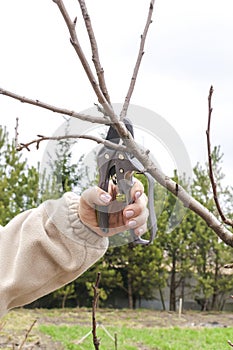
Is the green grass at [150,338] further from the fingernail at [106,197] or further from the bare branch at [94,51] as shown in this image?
the bare branch at [94,51]

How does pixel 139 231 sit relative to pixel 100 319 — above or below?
below

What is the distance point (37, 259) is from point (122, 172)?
24.2 inches

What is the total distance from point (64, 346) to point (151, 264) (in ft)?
14.3

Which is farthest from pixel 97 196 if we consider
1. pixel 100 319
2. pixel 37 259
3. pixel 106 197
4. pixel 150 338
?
pixel 100 319

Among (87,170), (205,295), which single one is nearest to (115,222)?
(87,170)

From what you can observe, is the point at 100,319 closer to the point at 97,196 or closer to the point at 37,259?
the point at 37,259

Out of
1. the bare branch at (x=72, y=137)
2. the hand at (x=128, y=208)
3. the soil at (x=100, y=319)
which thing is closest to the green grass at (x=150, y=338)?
the soil at (x=100, y=319)

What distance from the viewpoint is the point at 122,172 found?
69 centimetres

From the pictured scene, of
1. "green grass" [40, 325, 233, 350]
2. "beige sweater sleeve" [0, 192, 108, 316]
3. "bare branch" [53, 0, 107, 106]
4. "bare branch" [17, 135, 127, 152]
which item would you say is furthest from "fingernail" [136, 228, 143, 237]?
"green grass" [40, 325, 233, 350]

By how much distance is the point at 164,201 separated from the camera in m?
0.69

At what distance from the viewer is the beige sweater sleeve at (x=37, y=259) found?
1.21 metres

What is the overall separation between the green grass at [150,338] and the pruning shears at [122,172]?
5.09m

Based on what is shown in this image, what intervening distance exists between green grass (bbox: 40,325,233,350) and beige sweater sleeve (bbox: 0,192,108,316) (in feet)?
14.7

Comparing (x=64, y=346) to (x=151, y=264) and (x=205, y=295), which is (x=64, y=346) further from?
(x=205, y=295)
